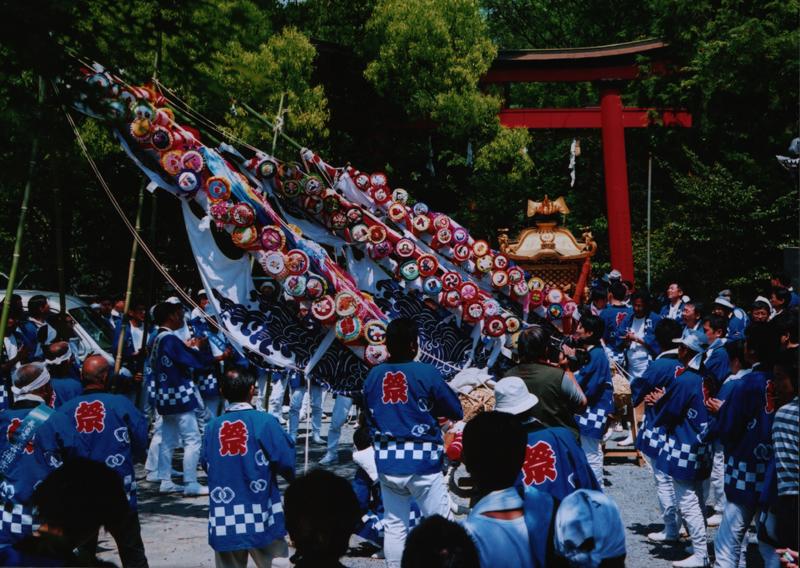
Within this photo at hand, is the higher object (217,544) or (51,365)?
(51,365)

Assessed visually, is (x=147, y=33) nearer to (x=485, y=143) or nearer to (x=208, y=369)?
(x=208, y=369)

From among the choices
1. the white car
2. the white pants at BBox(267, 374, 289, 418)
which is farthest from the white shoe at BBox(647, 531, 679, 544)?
the white car

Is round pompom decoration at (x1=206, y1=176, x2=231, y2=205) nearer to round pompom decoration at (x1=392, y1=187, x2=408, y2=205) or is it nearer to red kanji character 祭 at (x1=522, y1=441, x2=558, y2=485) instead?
round pompom decoration at (x1=392, y1=187, x2=408, y2=205)

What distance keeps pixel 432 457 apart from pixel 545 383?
35.8 inches

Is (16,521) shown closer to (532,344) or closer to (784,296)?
(532,344)

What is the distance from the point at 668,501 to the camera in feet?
22.7

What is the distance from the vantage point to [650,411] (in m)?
6.98

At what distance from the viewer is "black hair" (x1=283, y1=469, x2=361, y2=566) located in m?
2.75

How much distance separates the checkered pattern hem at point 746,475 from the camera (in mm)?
5188

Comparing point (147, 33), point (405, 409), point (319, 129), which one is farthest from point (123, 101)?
point (319, 129)

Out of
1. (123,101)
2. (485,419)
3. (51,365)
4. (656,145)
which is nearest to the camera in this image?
(485,419)

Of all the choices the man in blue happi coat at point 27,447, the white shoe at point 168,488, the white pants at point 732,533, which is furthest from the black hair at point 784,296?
the man in blue happi coat at point 27,447

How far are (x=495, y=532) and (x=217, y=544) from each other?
8.86 feet

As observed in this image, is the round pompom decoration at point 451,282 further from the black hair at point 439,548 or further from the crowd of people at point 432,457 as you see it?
the black hair at point 439,548
